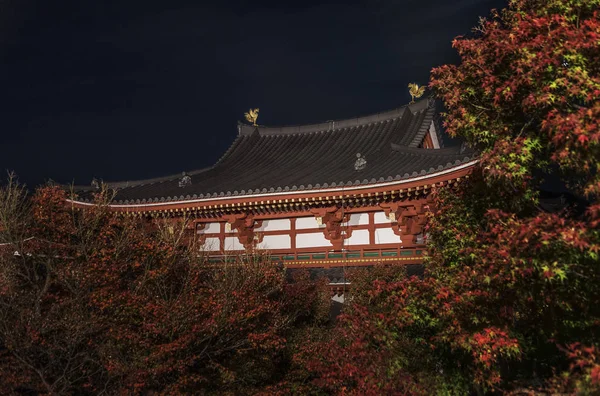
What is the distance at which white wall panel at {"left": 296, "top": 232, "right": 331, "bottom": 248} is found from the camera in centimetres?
1826

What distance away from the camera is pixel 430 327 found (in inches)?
395

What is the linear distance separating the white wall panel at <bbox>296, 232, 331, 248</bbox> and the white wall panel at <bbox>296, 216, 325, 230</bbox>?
27 centimetres

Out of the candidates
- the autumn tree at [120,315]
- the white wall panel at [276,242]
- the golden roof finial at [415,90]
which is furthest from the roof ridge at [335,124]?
the autumn tree at [120,315]

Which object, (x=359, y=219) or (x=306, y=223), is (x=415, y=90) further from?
(x=306, y=223)

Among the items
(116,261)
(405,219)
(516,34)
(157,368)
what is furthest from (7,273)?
(516,34)

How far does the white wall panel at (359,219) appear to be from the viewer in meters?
17.5

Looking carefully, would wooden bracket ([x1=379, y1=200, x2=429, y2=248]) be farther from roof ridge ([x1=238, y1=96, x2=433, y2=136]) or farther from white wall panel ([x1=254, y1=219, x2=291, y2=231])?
roof ridge ([x1=238, y1=96, x2=433, y2=136])

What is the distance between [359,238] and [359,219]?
23.7 inches

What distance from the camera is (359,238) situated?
690 inches

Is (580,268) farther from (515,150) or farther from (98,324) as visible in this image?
(98,324)

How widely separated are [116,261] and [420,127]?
522 inches

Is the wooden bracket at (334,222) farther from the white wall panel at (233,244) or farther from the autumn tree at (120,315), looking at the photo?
the autumn tree at (120,315)

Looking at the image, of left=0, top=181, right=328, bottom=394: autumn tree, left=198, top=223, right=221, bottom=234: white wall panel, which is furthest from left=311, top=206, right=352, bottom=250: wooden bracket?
left=198, top=223, right=221, bottom=234: white wall panel

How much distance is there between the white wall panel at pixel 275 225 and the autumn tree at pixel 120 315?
419 centimetres
